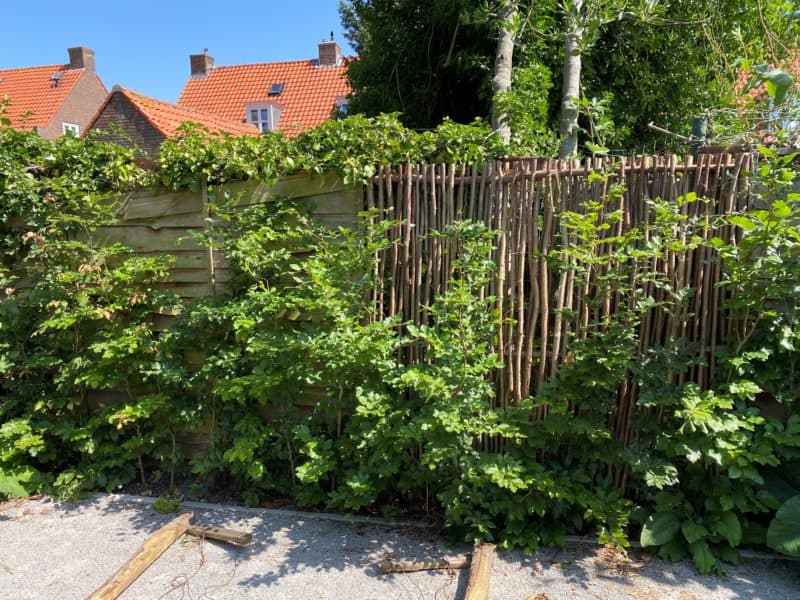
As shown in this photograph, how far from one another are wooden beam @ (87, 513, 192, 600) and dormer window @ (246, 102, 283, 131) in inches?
697

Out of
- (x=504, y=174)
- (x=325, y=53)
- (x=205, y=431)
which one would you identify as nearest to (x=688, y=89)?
(x=504, y=174)

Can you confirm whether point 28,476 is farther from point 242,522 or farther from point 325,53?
point 325,53

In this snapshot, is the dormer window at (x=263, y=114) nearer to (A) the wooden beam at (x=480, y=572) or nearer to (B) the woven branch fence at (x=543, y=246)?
(B) the woven branch fence at (x=543, y=246)

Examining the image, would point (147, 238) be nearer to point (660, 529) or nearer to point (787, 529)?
point (660, 529)

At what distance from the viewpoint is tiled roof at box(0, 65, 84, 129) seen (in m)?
24.2

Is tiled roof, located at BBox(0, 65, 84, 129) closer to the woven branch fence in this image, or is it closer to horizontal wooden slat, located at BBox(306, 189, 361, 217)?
horizontal wooden slat, located at BBox(306, 189, 361, 217)

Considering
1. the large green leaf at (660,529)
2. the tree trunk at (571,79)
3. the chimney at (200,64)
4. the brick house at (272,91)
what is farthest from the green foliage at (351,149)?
the chimney at (200,64)

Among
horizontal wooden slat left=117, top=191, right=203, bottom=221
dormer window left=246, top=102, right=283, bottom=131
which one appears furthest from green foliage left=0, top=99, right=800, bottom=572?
dormer window left=246, top=102, right=283, bottom=131

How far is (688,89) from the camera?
255 inches

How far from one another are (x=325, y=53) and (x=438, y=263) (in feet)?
73.2

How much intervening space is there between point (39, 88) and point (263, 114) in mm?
13377

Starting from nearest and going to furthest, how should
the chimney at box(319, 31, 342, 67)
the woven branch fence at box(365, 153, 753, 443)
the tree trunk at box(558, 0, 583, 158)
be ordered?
the woven branch fence at box(365, 153, 753, 443) < the tree trunk at box(558, 0, 583, 158) < the chimney at box(319, 31, 342, 67)

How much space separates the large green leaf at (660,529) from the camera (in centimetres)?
284

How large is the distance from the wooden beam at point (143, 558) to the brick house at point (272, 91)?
17507 mm
